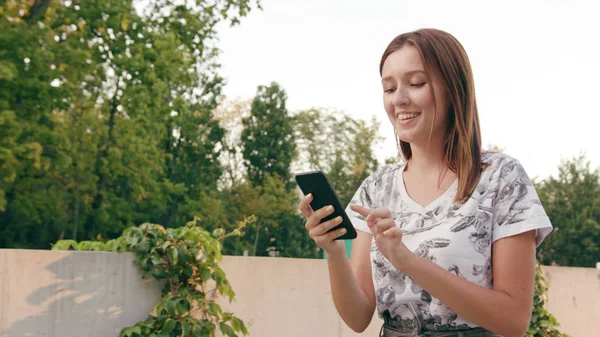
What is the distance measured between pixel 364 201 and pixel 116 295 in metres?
2.69

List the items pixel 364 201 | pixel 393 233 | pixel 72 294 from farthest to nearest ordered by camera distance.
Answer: pixel 72 294
pixel 364 201
pixel 393 233

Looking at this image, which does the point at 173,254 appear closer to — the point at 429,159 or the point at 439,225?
the point at 429,159

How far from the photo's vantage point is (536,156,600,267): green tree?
31.8 metres

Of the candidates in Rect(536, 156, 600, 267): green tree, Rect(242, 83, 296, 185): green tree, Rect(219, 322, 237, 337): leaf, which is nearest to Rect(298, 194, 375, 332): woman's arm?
Rect(219, 322, 237, 337): leaf

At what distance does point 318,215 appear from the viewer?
62.8 inches

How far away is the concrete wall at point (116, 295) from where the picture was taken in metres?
3.83

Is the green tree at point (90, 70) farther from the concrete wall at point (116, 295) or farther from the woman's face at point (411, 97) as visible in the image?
the woman's face at point (411, 97)

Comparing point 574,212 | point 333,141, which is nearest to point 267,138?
point 333,141

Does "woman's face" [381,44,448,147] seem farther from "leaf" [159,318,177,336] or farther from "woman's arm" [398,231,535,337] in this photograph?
"leaf" [159,318,177,336]

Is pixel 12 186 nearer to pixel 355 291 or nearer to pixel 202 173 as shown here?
pixel 202 173

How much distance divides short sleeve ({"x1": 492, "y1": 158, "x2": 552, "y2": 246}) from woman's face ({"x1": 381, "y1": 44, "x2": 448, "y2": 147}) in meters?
0.20

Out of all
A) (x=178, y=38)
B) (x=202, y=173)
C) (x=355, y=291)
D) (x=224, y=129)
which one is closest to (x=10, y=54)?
(x=178, y=38)

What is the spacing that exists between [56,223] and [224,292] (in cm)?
2787

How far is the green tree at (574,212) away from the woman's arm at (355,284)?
31.5 metres
